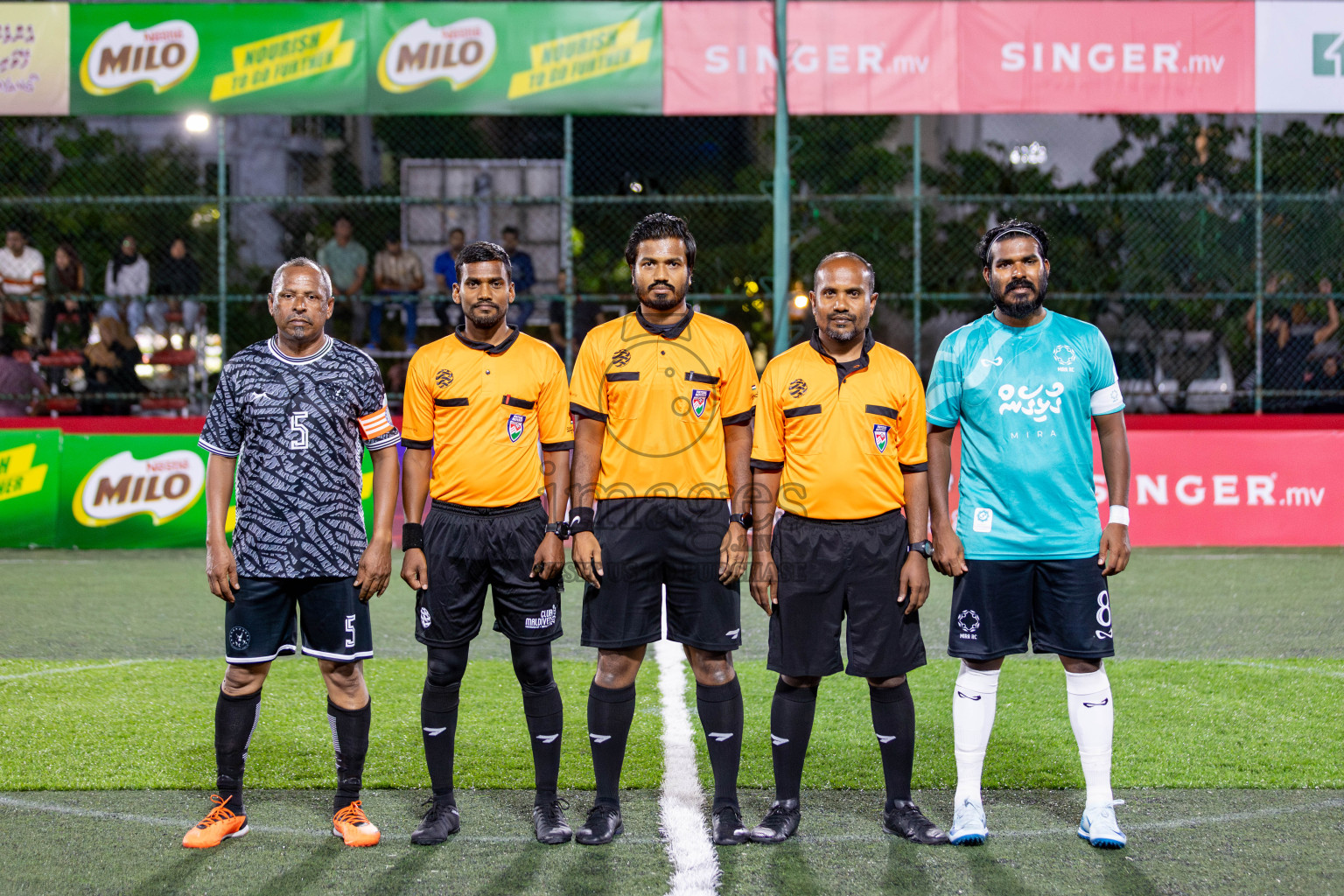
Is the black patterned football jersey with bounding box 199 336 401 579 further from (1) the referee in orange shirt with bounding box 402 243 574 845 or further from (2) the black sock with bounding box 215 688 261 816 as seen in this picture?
(2) the black sock with bounding box 215 688 261 816

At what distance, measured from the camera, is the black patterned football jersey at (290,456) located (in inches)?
164

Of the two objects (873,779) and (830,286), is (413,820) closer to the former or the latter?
(873,779)

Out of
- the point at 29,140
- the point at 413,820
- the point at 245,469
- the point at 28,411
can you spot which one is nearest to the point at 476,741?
the point at 413,820

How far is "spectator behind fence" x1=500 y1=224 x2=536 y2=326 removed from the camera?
14.3 m

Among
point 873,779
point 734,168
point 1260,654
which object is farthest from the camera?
point 734,168

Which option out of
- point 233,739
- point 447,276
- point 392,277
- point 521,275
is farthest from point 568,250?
point 233,739

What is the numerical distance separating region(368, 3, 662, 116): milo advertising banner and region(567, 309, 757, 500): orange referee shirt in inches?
351

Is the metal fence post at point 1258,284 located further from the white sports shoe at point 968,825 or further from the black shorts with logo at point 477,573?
the black shorts with logo at point 477,573

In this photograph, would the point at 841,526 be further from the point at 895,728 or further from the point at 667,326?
the point at 667,326

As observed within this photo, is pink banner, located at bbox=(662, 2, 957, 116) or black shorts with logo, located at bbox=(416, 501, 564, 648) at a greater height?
pink banner, located at bbox=(662, 2, 957, 116)

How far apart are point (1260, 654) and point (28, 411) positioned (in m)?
12.7

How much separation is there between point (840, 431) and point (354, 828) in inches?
84.3

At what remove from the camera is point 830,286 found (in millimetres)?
4203

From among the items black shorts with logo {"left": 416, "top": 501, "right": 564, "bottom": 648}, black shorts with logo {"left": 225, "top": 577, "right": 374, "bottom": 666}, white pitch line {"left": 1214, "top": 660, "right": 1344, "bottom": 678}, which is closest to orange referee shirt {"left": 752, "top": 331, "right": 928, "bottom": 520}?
black shorts with logo {"left": 416, "top": 501, "right": 564, "bottom": 648}
